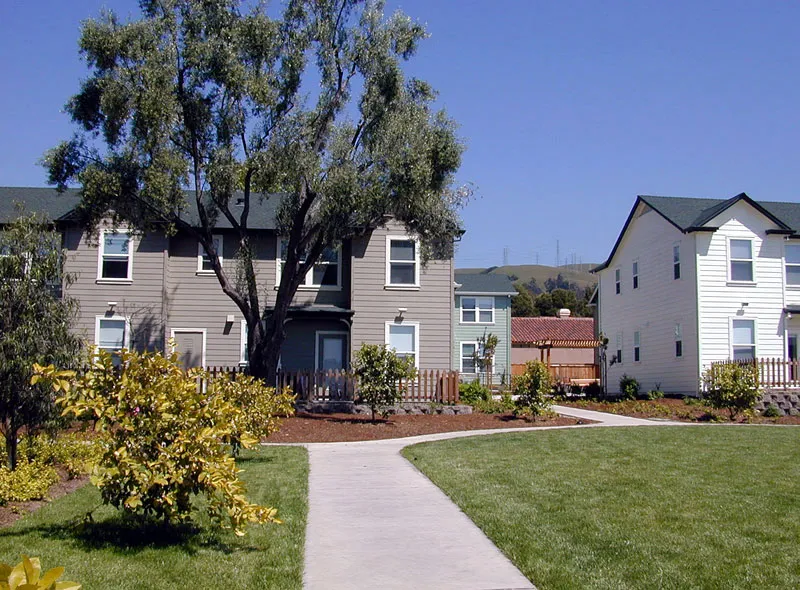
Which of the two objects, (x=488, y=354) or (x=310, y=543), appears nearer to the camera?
(x=310, y=543)

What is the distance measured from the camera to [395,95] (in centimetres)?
2023

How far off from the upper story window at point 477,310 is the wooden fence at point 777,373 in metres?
15.7

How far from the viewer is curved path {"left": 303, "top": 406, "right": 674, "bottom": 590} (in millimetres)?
6602

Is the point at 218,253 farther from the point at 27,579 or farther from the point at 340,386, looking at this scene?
the point at 27,579

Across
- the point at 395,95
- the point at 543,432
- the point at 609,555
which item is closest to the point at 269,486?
the point at 609,555

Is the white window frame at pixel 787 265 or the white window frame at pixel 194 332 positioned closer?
the white window frame at pixel 194 332

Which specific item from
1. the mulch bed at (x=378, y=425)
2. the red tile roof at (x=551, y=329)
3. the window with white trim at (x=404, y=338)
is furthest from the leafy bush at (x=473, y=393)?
the red tile roof at (x=551, y=329)

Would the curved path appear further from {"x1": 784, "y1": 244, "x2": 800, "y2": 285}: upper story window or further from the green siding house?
the green siding house

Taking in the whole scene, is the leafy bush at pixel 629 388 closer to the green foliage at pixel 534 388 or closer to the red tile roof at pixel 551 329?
the green foliage at pixel 534 388

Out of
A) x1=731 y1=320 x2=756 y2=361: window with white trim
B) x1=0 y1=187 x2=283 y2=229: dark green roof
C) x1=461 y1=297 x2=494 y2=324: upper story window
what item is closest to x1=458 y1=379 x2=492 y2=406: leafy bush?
x1=0 y1=187 x2=283 y2=229: dark green roof

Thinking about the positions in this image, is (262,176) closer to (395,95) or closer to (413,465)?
(395,95)

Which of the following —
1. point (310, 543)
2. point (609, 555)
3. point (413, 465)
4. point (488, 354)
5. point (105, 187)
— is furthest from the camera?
point (488, 354)

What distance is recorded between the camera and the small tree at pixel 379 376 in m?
20.0

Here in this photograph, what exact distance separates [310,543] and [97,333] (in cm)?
1971
